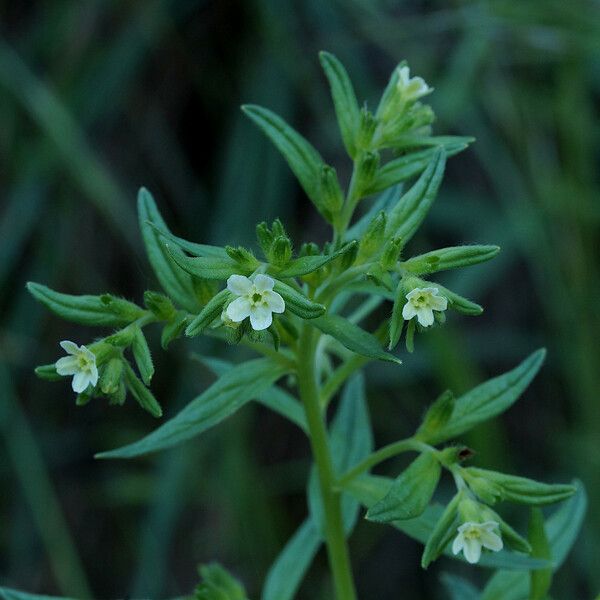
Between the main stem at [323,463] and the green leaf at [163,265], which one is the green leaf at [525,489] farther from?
the green leaf at [163,265]

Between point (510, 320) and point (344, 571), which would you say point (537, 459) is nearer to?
point (510, 320)

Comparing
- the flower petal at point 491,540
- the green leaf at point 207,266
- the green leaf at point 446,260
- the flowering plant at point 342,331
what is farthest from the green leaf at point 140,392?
the flower petal at point 491,540

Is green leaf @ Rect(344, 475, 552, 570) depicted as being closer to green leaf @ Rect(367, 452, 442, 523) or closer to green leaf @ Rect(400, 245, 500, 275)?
green leaf @ Rect(367, 452, 442, 523)

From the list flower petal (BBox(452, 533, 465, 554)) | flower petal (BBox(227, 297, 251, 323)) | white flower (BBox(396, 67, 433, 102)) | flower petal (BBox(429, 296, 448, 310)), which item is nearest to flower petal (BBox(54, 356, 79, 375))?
flower petal (BBox(227, 297, 251, 323))

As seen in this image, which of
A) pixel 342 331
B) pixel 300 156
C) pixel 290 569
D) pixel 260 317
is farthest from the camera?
pixel 290 569

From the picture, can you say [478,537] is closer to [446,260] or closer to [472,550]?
[472,550]

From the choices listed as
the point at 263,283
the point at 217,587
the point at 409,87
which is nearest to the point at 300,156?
the point at 409,87
